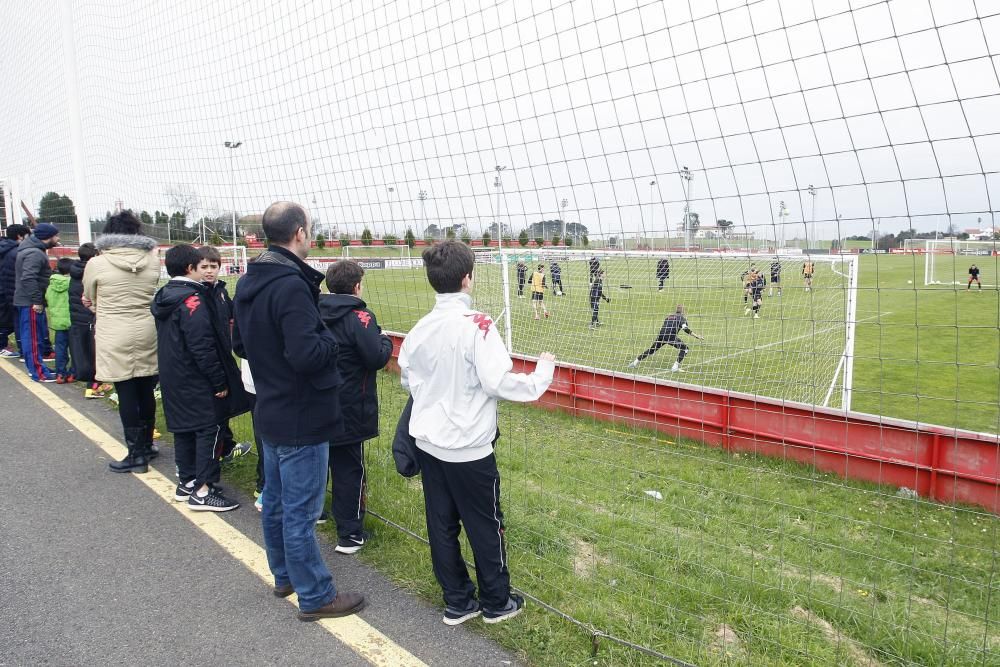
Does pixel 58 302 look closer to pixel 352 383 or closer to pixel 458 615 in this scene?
pixel 352 383

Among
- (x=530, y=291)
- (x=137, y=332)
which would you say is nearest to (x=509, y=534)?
(x=137, y=332)

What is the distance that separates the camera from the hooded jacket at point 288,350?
262 cm

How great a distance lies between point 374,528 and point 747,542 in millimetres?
2366

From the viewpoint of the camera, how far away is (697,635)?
285cm

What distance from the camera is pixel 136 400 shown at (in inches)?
192

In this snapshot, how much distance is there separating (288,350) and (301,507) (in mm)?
752

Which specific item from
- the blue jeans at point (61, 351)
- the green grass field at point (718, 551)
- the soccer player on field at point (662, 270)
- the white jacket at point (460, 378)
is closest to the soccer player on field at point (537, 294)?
the green grass field at point (718, 551)

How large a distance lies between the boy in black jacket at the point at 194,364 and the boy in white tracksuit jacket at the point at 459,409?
1.95 meters

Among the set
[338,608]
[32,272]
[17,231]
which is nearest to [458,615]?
[338,608]

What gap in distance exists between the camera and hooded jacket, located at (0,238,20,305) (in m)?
8.61

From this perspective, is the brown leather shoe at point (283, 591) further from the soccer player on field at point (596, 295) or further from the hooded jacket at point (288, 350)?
the soccer player on field at point (596, 295)

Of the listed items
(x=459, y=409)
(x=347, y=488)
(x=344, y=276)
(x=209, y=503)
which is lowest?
(x=209, y=503)

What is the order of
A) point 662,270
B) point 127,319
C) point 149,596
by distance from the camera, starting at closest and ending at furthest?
1. point 149,596
2. point 127,319
3. point 662,270

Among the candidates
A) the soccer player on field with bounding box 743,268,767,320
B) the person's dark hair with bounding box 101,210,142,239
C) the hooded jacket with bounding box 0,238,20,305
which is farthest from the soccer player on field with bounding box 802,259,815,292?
the hooded jacket with bounding box 0,238,20,305
